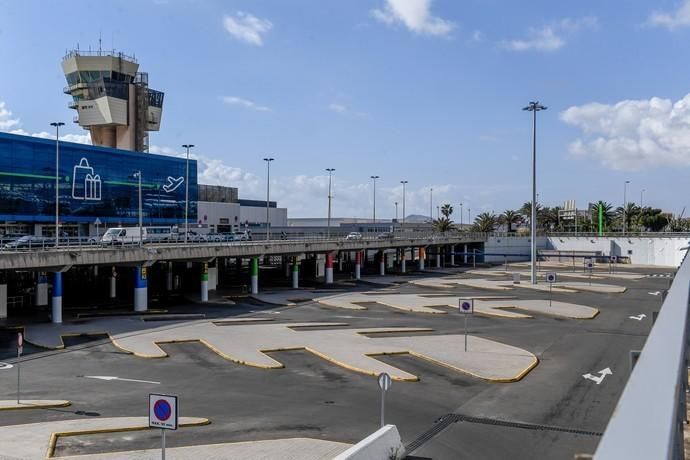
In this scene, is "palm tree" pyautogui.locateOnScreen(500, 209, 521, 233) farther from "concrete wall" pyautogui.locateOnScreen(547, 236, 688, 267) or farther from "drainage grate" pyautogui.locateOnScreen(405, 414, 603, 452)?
"drainage grate" pyautogui.locateOnScreen(405, 414, 603, 452)

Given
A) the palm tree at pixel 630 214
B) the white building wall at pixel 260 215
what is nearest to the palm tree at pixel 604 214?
the palm tree at pixel 630 214

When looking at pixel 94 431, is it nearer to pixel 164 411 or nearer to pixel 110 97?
pixel 164 411

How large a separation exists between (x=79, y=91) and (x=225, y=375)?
92.9 meters

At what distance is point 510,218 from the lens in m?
157

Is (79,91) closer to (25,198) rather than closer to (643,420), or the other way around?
(25,198)

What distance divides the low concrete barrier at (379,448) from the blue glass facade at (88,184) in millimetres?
71109

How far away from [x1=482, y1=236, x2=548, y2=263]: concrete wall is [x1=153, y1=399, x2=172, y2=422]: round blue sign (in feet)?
370

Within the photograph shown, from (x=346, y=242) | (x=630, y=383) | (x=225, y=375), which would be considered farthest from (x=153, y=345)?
(x=346, y=242)

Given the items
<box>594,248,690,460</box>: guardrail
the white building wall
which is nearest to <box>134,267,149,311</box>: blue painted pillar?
<box>594,248,690,460</box>: guardrail

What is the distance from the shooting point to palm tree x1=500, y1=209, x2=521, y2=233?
6171 inches

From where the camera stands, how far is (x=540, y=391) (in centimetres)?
2250

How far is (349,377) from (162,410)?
13551mm

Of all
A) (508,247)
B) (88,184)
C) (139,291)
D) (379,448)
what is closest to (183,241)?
(139,291)

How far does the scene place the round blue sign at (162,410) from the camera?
12.1 metres
